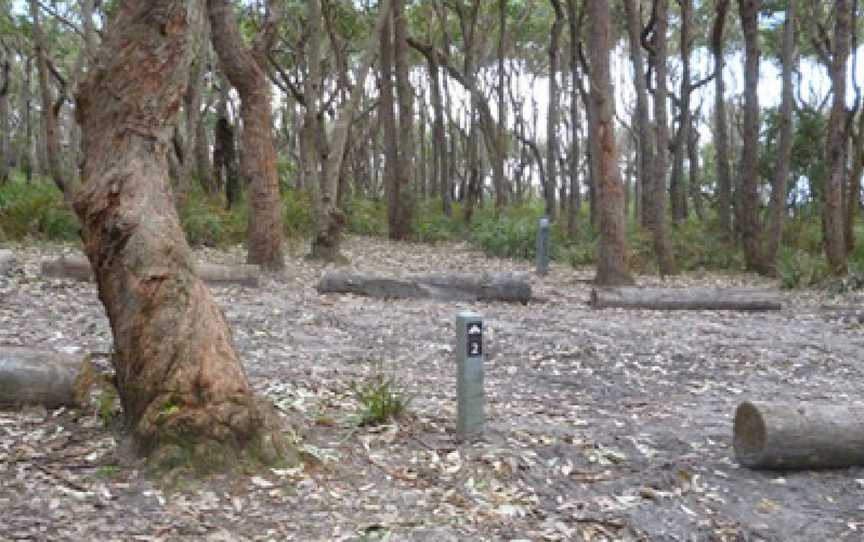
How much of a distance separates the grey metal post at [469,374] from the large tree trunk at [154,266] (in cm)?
104

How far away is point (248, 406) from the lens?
4.31 meters

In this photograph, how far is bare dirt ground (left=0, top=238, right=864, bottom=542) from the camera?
390 cm

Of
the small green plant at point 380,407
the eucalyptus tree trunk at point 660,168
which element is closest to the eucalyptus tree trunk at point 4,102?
the eucalyptus tree trunk at point 660,168

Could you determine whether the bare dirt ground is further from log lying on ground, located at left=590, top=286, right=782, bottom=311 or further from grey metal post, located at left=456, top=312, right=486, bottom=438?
log lying on ground, located at left=590, top=286, right=782, bottom=311

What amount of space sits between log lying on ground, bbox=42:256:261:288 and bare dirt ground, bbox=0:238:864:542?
0.21 meters

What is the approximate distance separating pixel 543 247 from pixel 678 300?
3.79 meters

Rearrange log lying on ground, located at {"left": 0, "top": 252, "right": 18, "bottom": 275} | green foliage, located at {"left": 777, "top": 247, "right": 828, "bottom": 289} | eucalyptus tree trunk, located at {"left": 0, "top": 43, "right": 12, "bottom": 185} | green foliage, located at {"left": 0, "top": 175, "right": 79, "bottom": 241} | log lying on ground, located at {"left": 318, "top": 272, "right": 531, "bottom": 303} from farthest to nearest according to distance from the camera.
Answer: eucalyptus tree trunk, located at {"left": 0, "top": 43, "right": 12, "bottom": 185} → green foliage, located at {"left": 0, "top": 175, "right": 79, "bottom": 241} → green foliage, located at {"left": 777, "top": 247, "right": 828, "bottom": 289} → log lying on ground, located at {"left": 318, "top": 272, "right": 531, "bottom": 303} → log lying on ground, located at {"left": 0, "top": 252, "right": 18, "bottom": 275}

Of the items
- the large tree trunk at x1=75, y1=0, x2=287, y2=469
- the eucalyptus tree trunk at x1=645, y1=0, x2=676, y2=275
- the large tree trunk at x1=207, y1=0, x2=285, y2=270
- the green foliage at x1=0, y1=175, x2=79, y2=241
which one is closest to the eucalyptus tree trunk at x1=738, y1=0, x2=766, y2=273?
the eucalyptus tree trunk at x1=645, y1=0, x2=676, y2=275

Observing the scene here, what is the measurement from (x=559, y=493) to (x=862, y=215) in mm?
21549

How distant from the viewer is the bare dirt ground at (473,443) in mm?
3902

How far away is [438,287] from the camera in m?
10.4

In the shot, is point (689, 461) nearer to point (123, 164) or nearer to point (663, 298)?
point (123, 164)

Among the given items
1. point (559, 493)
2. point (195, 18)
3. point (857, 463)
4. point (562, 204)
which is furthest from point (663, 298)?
point (562, 204)

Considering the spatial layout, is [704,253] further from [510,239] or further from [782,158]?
[510,239]
